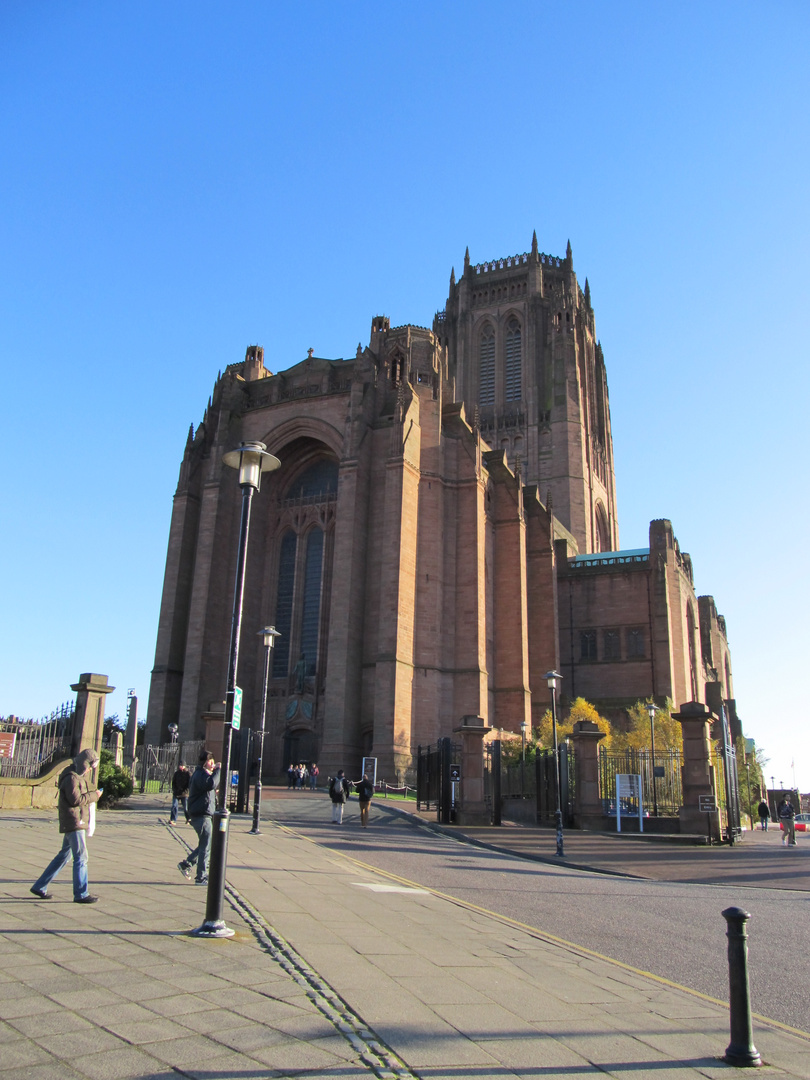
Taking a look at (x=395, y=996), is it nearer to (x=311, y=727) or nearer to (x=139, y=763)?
(x=139, y=763)

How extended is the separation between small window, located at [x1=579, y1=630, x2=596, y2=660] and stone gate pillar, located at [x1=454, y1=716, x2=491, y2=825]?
1125 inches

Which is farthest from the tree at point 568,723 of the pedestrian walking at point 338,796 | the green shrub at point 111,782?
the green shrub at point 111,782

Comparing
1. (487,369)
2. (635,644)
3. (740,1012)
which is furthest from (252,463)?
(487,369)

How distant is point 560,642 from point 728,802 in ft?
93.9

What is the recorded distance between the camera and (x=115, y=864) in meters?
10.7

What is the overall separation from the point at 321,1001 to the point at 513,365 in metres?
68.6

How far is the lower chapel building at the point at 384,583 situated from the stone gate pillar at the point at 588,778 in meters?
5.90

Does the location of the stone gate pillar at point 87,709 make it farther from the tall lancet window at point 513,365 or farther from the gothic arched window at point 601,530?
the tall lancet window at point 513,365

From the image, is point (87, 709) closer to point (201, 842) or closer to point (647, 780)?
point (201, 842)

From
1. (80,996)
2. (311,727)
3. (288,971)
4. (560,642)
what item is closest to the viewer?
(80,996)

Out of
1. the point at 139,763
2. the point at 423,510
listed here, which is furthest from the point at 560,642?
the point at 139,763

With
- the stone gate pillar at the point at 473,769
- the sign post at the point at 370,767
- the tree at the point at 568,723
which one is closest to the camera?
the stone gate pillar at the point at 473,769

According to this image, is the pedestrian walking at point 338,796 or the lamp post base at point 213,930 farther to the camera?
the pedestrian walking at point 338,796

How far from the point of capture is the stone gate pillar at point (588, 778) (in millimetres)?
22375
